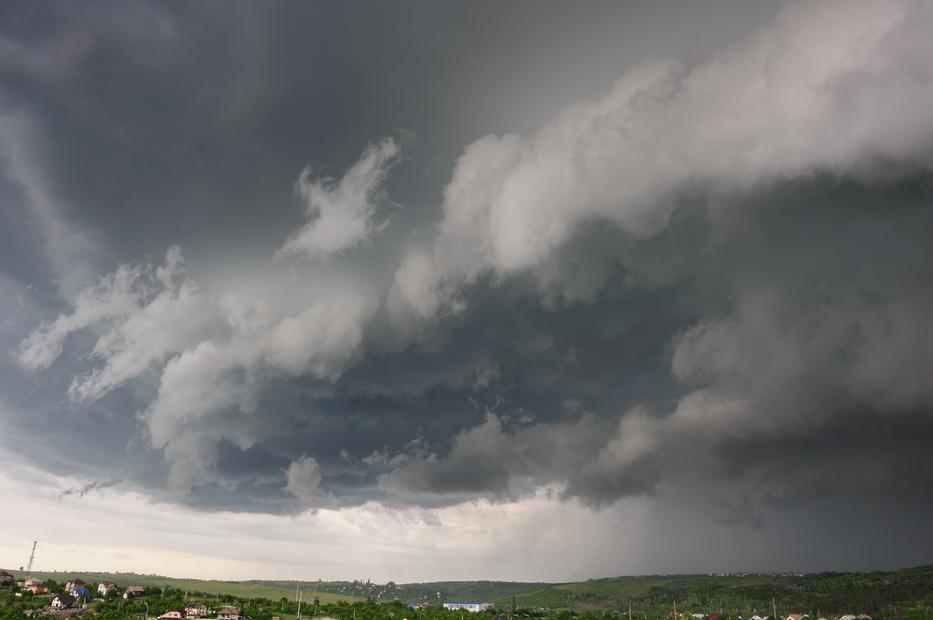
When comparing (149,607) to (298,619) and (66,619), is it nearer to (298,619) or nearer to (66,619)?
(66,619)

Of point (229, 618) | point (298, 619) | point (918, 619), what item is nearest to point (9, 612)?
point (229, 618)

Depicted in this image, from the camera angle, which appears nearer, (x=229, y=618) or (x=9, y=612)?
(x=9, y=612)

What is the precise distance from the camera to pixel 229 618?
18962 centimetres

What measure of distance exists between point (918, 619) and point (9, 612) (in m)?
294

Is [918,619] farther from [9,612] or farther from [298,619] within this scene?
[9,612]

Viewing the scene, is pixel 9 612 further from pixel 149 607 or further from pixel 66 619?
pixel 149 607

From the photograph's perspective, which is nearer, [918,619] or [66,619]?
[66,619]

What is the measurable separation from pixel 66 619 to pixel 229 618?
46168 millimetres

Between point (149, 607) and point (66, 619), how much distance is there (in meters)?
35.7

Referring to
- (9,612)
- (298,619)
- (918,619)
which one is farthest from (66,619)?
(918,619)

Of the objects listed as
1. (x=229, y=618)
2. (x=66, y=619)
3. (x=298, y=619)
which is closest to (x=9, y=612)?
(x=66, y=619)

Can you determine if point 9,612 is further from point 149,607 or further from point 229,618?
point 229,618

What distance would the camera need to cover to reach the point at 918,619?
652 feet

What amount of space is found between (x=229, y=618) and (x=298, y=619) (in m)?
22.9
